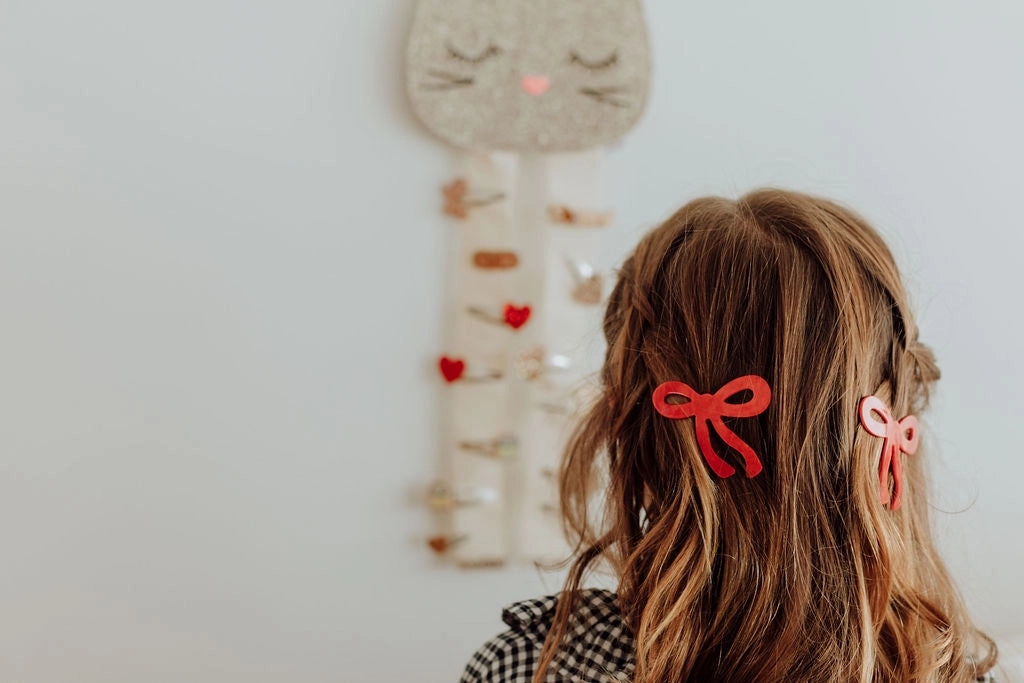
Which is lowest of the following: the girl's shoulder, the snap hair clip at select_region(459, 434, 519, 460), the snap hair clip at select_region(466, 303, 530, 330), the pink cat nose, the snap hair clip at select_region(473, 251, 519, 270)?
the girl's shoulder

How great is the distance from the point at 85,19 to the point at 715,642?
1063 millimetres

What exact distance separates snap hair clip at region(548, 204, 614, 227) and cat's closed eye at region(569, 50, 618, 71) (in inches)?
7.6

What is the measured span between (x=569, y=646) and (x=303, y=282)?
64 centimetres

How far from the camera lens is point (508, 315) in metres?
1.24

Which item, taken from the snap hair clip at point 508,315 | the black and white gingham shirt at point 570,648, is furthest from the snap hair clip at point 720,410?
the snap hair clip at point 508,315

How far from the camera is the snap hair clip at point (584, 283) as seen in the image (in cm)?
125

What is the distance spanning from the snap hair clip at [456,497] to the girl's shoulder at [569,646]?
1.25ft

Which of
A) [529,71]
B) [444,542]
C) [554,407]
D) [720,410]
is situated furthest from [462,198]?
[720,410]

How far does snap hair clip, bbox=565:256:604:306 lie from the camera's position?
49.4 inches

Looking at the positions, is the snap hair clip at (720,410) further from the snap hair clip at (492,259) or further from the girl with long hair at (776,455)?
the snap hair clip at (492,259)

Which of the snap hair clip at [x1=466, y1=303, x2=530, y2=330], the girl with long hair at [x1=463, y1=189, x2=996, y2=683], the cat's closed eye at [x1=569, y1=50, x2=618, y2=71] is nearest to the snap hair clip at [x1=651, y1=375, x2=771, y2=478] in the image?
the girl with long hair at [x1=463, y1=189, x2=996, y2=683]

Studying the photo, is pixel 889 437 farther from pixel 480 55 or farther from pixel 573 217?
pixel 480 55

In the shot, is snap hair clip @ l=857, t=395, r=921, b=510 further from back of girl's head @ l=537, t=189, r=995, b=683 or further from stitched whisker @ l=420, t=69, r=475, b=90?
stitched whisker @ l=420, t=69, r=475, b=90

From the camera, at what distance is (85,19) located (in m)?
1.14
